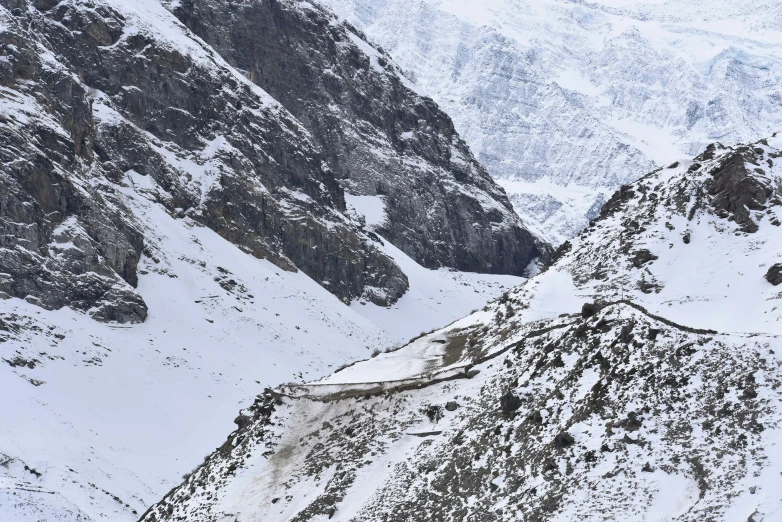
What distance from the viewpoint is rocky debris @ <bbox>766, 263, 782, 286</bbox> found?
134 ft

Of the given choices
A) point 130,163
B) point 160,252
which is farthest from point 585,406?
point 130,163

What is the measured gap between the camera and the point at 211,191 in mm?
140375

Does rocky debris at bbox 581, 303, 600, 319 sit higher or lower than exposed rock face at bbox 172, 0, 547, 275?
higher

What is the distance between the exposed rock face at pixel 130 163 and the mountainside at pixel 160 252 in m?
0.30

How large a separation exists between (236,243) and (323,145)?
55.5 metres

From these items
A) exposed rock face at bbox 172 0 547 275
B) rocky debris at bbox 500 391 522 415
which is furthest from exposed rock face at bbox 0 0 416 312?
rocky debris at bbox 500 391 522 415

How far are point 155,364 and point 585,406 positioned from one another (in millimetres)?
74688

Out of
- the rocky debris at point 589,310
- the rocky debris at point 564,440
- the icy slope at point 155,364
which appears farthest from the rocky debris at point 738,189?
the icy slope at point 155,364

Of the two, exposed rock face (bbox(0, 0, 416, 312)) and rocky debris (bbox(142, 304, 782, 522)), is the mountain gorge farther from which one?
exposed rock face (bbox(0, 0, 416, 312))

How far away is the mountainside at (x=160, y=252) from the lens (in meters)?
82.4

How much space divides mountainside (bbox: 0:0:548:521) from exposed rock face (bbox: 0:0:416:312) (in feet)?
1.00

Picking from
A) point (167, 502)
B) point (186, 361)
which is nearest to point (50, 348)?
point (186, 361)

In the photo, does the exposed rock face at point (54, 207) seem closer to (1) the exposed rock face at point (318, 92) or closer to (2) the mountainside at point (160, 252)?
(2) the mountainside at point (160, 252)

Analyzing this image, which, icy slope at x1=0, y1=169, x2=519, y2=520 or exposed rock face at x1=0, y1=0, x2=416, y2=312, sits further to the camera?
exposed rock face at x1=0, y1=0, x2=416, y2=312
